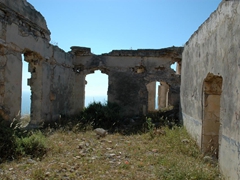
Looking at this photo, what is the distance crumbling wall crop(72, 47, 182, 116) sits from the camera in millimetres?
11000

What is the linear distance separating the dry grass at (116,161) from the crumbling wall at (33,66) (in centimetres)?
159

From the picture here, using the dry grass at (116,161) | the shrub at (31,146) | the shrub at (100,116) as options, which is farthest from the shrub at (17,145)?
the shrub at (100,116)

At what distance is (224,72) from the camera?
3.92 metres

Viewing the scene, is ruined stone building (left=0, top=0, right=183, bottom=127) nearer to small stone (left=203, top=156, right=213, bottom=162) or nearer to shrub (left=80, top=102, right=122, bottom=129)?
shrub (left=80, top=102, right=122, bottom=129)

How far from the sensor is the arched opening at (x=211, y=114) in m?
5.02

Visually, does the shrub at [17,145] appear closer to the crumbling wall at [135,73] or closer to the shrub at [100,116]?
the shrub at [100,116]

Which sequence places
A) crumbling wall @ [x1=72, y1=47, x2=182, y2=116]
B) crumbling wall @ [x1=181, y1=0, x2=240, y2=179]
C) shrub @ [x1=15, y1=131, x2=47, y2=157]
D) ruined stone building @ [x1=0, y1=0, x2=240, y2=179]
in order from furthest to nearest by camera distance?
crumbling wall @ [x1=72, y1=47, x2=182, y2=116]
shrub @ [x1=15, y1=131, x2=47, y2=157]
ruined stone building @ [x1=0, y1=0, x2=240, y2=179]
crumbling wall @ [x1=181, y1=0, x2=240, y2=179]

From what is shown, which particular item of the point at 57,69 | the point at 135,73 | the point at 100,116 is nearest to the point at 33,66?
the point at 57,69

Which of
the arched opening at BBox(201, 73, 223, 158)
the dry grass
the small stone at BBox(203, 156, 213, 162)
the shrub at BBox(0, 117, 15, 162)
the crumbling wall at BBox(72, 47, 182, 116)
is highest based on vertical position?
the crumbling wall at BBox(72, 47, 182, 116)

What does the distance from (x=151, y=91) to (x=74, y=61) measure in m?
6.53

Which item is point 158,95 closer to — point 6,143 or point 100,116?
point 100,116

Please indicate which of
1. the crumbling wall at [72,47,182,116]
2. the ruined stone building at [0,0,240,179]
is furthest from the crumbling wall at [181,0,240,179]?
the crumbling wall at [72,47,182,116]

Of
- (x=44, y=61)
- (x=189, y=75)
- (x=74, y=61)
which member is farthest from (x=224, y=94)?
(x=74, y=61)

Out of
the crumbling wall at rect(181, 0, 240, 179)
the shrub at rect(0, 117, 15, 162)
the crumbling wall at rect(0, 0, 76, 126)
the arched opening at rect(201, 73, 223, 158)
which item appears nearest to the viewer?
the crumbling wall at rect(181, 0, 240, 179)
